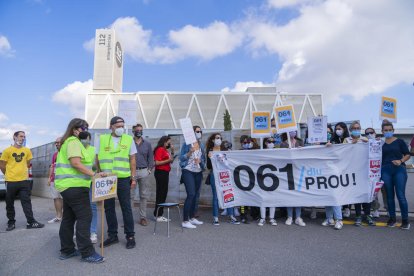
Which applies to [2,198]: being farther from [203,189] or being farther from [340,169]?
[340,169]

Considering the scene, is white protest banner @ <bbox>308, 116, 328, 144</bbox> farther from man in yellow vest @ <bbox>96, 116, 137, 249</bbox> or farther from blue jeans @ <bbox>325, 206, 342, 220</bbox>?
man in yellow vest @ <bbox>96, 116, 137, 249</bbox>

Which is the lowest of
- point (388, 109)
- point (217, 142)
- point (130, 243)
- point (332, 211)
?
point (130, 243)

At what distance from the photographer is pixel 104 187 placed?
4.20 m

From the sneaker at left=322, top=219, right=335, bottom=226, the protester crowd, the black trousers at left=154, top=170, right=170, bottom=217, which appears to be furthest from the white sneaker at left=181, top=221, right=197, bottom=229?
the sneaker at left=322, top=219, right=335, bottom=226

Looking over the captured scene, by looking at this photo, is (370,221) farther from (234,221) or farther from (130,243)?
(130,243)

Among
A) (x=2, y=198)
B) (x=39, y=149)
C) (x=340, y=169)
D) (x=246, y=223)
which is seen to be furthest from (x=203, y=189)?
(x=39, y=149)

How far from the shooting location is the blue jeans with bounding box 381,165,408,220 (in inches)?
209

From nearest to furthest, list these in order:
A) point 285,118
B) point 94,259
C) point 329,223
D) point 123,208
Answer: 1. point 94,259
2. point 123,208
3. point 329,223
4. point 285,118

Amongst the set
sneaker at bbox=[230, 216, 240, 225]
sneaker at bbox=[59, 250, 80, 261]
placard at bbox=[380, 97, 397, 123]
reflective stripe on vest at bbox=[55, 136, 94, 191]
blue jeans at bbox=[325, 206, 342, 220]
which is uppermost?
placard at bbox=[380, 97, 397, 123]

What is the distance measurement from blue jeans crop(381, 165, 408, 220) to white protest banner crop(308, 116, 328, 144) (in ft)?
4.12

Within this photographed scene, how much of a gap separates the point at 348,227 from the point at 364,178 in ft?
3.32

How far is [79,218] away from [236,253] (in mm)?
2131

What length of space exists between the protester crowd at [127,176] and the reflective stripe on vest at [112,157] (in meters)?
0.01

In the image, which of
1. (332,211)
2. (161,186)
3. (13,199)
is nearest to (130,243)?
(161,186)
